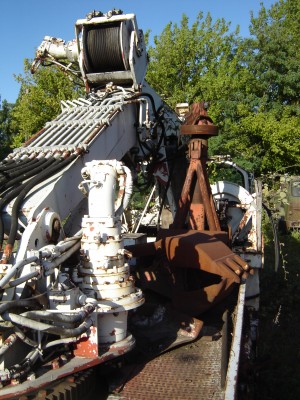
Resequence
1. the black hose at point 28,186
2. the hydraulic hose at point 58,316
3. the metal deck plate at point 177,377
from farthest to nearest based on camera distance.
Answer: the black hose at point 28,186 → the metal deck plate at point 177,377 → the hydraulic hose at point 58,316

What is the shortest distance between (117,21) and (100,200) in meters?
2.78

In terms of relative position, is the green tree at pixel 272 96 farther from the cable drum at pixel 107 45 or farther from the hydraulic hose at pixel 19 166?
the hydraulic hose at pixel 19 166

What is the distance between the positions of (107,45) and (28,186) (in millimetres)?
2384

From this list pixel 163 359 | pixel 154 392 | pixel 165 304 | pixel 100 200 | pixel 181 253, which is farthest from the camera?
pixel 165 304

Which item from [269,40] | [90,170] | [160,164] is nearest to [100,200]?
[90,170]

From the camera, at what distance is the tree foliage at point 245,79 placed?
21766mm

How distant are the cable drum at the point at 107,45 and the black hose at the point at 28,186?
5.86 ft

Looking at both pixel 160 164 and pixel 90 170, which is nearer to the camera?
pixel 90 170

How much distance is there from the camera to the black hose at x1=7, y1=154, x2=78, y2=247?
10.2 feet

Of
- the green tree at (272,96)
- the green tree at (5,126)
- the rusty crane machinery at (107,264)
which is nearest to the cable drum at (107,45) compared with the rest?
the rusty crane machinery at (107,264)

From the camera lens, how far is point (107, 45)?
5.21 metres

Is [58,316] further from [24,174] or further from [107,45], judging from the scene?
[107,45]

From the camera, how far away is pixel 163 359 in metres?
3.40

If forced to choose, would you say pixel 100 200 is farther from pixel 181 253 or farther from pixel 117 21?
pixel 117 21
